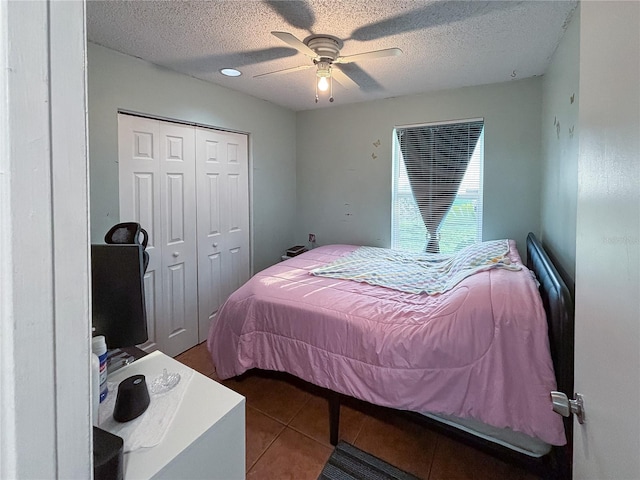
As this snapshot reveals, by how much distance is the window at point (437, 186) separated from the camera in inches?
128

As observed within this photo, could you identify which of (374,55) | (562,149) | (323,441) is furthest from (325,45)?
(323,441)

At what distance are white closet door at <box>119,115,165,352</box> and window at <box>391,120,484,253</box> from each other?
2.33m

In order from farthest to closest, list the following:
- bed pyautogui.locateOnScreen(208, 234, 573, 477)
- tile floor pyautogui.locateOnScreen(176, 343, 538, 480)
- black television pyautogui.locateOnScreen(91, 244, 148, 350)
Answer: tile floor pyautogui.locateOnScreen(176, 343, 538, 480) → bed pyautogui.locateOnScreen(208, 234, 573, 477) → black television pyautogui.locateOnScreen(91, 244, 148, 350)

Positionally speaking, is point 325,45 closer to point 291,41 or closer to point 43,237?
point 291,41

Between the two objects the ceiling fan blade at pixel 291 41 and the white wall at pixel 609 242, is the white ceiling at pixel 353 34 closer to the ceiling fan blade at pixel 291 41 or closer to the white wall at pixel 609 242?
the ceiling fan blade at pixel 291 41

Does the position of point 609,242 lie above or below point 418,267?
above

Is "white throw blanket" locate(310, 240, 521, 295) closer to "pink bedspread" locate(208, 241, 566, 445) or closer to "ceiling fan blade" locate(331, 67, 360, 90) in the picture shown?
"pink bedspread" locate(208, 241, 566, 445)

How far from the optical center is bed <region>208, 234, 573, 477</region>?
1.44m

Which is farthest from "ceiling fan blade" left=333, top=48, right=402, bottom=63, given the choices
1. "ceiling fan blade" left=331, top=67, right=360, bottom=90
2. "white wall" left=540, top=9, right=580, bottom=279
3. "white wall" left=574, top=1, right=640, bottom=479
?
"white wall" left=574, top=1, right=640, bottom=479

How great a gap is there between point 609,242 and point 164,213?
2792mm

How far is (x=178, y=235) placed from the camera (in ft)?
9.39

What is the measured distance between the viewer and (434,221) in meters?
3.43

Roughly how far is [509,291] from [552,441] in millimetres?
640

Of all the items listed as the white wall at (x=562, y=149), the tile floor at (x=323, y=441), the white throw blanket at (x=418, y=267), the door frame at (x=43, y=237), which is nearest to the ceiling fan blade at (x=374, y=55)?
the white wall at (x=562, y=149)
